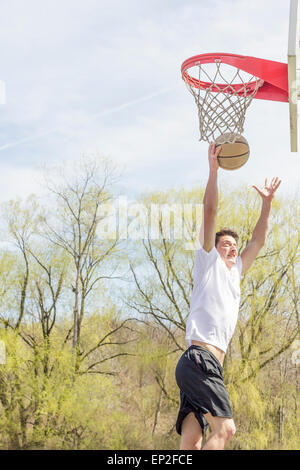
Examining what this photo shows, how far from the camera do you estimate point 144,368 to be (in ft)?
36.6

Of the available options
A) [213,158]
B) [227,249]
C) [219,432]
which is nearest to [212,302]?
[227,249]

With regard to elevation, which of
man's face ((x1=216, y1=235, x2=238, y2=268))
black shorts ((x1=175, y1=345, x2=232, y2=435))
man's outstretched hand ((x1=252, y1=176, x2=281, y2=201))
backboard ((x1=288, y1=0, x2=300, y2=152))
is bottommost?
black shorts ((x1=175, y1=345, x2=232, y2=435))

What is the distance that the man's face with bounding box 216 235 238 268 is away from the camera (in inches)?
122

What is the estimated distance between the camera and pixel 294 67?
11.3 feet

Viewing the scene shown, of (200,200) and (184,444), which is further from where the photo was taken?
(200,200)

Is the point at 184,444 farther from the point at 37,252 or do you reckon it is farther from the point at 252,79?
the point at 37,252

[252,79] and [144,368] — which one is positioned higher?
[252,79]

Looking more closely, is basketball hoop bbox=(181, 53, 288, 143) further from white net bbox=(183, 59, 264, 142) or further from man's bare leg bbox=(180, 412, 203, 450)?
man's bare leg bbox=(180, 412, 203, 450)

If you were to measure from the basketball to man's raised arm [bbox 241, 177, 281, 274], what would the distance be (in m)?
0.26

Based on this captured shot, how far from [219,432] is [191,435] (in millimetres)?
209

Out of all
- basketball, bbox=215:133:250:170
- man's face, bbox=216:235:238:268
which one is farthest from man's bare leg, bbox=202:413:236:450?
basketball, bbox=215:133:250:170
